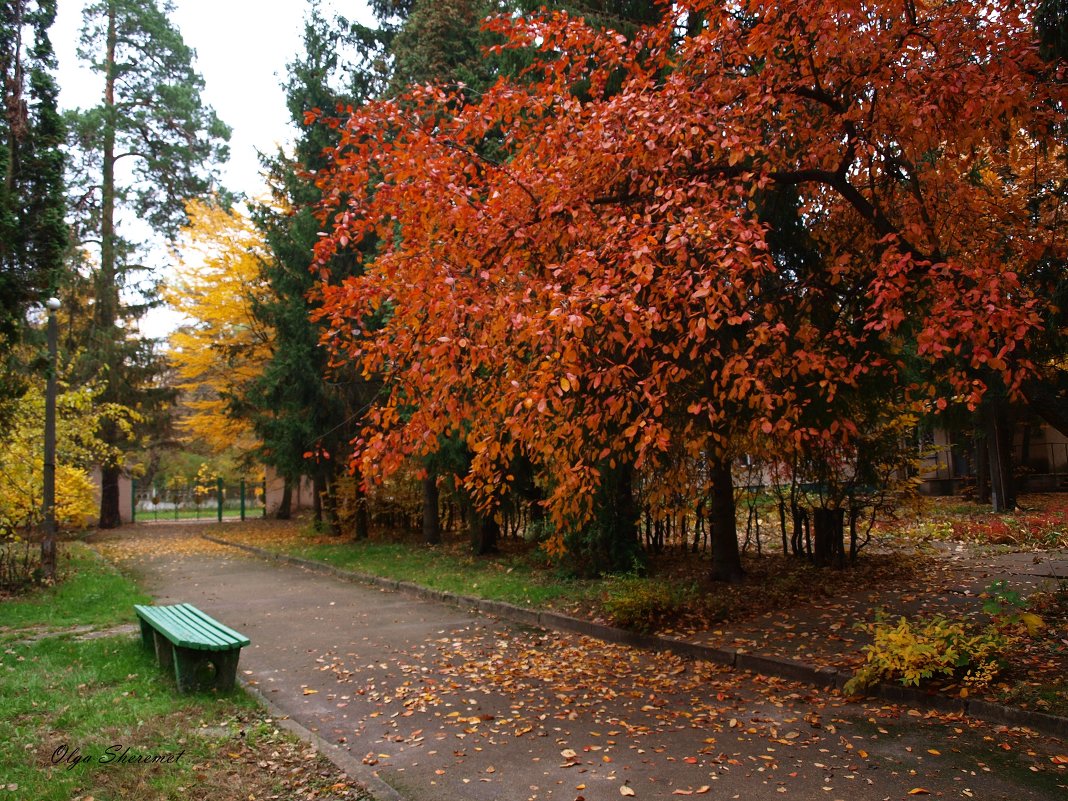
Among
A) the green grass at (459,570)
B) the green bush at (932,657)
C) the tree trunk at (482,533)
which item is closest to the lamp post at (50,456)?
the green grass at (459,570)

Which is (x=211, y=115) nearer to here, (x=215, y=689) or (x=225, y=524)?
(x=225, y=524)

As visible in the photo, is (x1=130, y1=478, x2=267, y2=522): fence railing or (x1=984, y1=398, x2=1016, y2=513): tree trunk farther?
(x1=130, y1=478, x2=267, y2=522): fence railing

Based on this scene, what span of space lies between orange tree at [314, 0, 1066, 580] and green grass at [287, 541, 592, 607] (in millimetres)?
4133

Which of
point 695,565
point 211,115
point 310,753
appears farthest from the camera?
point 211,115

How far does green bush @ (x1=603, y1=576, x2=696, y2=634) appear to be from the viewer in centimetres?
838

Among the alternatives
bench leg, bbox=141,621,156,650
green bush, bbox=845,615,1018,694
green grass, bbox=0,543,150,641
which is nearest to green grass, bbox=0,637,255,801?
bench leg, bbox=141,621,156,650

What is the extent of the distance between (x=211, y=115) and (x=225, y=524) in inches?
594

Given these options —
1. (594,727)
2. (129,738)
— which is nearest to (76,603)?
(129,738)

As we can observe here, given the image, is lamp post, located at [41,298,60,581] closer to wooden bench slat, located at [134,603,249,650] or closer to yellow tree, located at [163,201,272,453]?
wooden bench slat, located at [134,603,249,650]

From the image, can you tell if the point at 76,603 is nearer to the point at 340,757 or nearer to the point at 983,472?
the point at 340,757

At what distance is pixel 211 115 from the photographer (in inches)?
1124

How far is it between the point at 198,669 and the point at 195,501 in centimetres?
3433

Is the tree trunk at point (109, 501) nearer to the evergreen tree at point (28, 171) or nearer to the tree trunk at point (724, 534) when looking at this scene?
the evergreen tree at point (28, 171)

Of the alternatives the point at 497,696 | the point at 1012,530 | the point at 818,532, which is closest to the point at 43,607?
the point at 497,696
